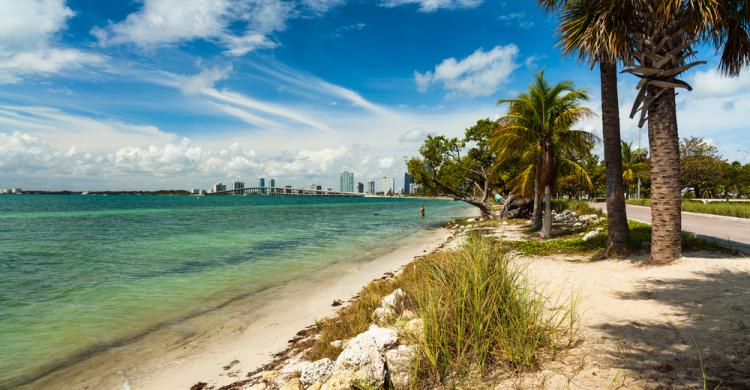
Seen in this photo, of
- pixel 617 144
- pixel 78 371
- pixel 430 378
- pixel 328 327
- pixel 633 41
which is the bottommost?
pixel 78 371

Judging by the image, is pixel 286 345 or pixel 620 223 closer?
pixel 286 345

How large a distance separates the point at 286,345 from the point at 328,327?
958 mm

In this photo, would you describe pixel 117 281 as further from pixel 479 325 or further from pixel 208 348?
pixel 479 325

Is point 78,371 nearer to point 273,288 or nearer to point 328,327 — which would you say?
point 328,327

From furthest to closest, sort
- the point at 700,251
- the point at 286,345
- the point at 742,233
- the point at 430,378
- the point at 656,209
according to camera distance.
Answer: the point at 742,233 < the point at 700,251 < the point at 656,209 < the point at 286,345 < the point at 430,378

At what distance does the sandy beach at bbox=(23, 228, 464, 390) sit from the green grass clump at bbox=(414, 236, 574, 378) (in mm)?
4052

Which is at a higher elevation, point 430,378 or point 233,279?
point 430,378

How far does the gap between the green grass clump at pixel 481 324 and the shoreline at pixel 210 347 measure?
4.04 meters

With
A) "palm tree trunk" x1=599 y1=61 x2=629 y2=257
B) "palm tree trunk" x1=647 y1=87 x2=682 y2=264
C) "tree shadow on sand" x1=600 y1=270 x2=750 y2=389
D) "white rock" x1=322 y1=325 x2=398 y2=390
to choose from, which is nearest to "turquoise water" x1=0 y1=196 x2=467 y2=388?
"white rock" x1=322 y1=325 x2=398 y2=390

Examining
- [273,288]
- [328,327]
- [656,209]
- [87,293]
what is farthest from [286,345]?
[656,209]

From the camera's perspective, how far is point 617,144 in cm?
1166

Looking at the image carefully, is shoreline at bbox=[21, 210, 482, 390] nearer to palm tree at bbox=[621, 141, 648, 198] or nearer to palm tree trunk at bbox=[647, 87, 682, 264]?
palm tree trunk at bbox=[647, 87, 682, 264]

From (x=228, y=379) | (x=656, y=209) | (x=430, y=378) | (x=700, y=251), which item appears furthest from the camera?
(x=700, y=251)

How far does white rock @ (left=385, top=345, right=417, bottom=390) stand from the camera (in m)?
4.33
